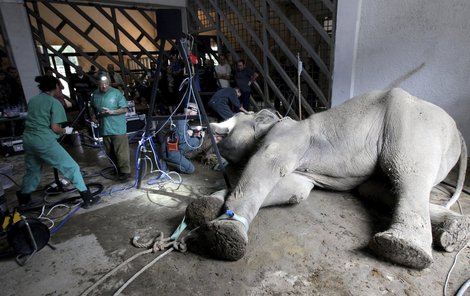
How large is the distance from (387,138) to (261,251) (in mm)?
1595

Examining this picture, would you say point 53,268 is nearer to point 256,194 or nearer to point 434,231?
point 256,194

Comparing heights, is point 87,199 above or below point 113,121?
below

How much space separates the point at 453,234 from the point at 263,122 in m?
2.05

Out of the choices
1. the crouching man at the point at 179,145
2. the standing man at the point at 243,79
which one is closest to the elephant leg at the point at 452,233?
the crouching man at the point at 179,145

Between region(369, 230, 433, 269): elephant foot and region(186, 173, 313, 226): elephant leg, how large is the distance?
0.94 meters

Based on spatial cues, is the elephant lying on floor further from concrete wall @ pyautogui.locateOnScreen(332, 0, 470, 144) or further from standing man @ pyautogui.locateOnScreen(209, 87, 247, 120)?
standing man @ pyautogui.locateOnScreen(209, 87, 247, 120)

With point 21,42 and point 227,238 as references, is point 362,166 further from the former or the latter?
point 21,42

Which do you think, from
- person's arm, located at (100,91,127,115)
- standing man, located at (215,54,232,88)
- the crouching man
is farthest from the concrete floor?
standing man, located at (215,54,232,88)

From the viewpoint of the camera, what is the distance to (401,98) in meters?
2.82

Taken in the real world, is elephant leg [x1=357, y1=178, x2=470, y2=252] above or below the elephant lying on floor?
below

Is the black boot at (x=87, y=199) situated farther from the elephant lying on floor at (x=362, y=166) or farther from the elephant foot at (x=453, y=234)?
the elephant foot at (x=453, y=234)

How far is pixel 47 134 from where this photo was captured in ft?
10.2

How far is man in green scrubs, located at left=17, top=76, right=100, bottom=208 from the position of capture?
10.0ft

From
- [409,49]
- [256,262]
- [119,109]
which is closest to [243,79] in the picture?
[409,49]
